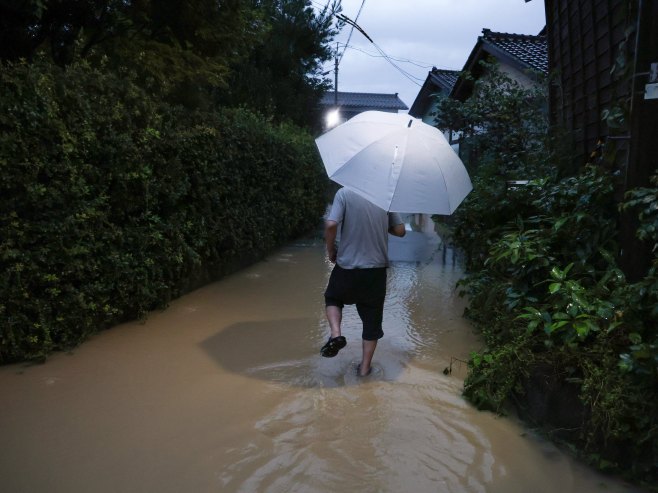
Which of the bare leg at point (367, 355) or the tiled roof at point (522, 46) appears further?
the tiled roof at point (522, 46)

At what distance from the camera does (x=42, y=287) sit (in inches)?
166

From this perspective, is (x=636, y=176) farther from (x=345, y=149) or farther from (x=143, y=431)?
(x=143, y=431)

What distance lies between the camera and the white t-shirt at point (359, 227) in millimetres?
4219

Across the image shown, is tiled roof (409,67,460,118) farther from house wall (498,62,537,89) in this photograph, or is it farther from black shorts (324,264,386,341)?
black shorts (324,264,386,341)

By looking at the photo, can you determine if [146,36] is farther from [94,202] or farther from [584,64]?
[584,64]

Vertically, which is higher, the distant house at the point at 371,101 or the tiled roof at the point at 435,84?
the distant house at the point at 371,101

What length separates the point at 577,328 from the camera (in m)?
3.34

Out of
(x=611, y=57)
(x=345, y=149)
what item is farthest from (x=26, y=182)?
(x=611, y=57)

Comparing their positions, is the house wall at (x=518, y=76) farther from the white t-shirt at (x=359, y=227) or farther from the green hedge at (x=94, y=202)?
the white t-shirt at (x=359, y=227)

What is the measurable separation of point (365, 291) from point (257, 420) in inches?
52.2

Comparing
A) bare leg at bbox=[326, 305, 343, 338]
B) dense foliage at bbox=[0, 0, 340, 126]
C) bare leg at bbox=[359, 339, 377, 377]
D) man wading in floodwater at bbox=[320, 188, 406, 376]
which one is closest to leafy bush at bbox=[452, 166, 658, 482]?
bare leg at bbox=[359, 339, 377, 377]

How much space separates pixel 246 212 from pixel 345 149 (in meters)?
4.14

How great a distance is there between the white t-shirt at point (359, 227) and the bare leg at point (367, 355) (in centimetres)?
66

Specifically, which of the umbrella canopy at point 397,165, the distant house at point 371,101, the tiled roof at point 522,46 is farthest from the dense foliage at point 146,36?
the distant house at point 371,101
